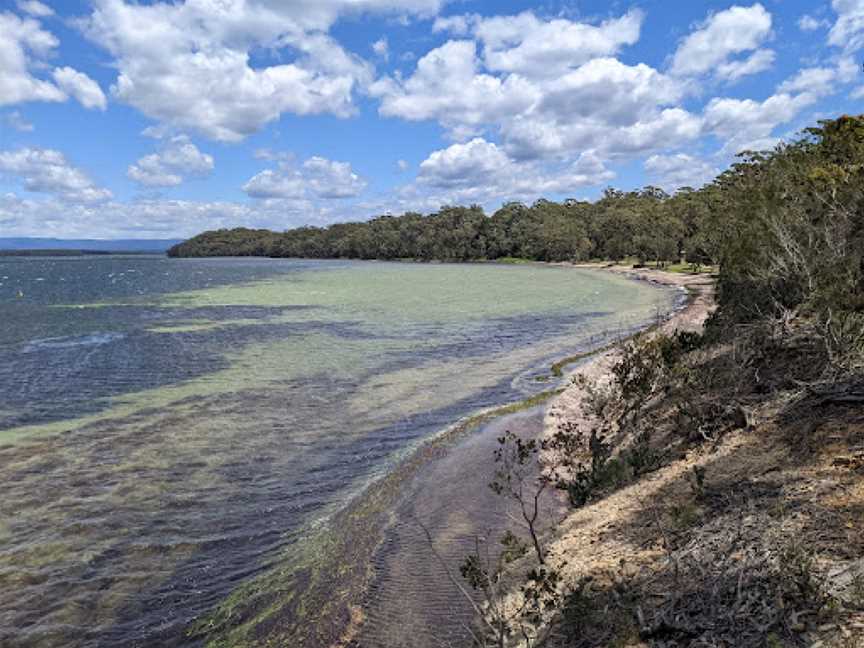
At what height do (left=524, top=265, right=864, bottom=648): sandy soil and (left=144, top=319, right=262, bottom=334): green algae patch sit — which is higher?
(left=524, top=265, right=864, bottom=648): sandy soil

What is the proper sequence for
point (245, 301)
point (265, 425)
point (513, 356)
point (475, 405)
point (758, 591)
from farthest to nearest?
1. point (245, 301)
2. point (513, 356)
3. point (475, 405)
4. point (265, 425)
5. point (758, 591)

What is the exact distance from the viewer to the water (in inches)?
448

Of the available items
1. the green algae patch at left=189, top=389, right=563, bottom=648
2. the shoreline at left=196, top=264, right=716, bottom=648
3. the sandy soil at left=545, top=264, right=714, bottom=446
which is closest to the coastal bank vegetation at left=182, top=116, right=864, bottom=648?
the sandy soil at left=545, top=264, right=714, bottom=446

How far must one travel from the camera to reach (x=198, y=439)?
20.2 m

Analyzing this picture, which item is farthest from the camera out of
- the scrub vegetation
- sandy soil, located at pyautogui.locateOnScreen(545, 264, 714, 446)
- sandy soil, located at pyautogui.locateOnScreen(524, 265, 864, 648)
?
sandy soil, located at pyautogui.locateOnScreen(545, 264, 714, 446)

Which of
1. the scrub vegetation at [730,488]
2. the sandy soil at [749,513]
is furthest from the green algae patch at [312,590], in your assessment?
the sandy soil at [749,513]

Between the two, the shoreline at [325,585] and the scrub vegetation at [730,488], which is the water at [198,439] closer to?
the shoreline at [325,585]

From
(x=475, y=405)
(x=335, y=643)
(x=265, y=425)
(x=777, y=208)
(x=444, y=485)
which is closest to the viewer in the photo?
(x=335, y=643)

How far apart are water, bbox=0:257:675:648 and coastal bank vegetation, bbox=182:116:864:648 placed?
4.63 metres

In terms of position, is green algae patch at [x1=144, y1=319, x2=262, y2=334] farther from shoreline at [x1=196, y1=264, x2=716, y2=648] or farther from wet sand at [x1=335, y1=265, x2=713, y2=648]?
shoreline at [x1=196, y1=264, x2=716, y2=648]

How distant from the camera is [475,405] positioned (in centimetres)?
2409

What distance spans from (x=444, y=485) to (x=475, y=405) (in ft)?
29.1

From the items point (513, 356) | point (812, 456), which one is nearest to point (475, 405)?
point (513, 356)

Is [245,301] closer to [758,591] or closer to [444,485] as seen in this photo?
[444,485]
